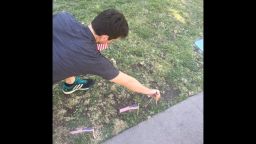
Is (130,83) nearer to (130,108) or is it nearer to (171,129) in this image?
(130,108)

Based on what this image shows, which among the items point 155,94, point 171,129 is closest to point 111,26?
point 155,94

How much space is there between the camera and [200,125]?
Result: 126 inches

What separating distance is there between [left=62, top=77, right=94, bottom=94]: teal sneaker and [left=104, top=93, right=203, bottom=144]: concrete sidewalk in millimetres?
565

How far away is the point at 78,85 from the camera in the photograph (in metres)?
3.30

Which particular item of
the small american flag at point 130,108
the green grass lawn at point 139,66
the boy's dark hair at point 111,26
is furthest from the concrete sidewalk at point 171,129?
the boy's dark hair at point 111,26

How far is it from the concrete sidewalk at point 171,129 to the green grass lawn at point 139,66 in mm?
58

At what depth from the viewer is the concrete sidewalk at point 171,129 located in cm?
304

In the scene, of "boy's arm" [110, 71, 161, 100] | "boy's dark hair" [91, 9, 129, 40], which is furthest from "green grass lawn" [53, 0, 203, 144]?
"boy's dark hair" [91, 9, 129, 40]

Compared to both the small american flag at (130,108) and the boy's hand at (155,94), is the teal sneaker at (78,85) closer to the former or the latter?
the small american flag at (130,108)

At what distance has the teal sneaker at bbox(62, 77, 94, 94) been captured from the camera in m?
3.27
